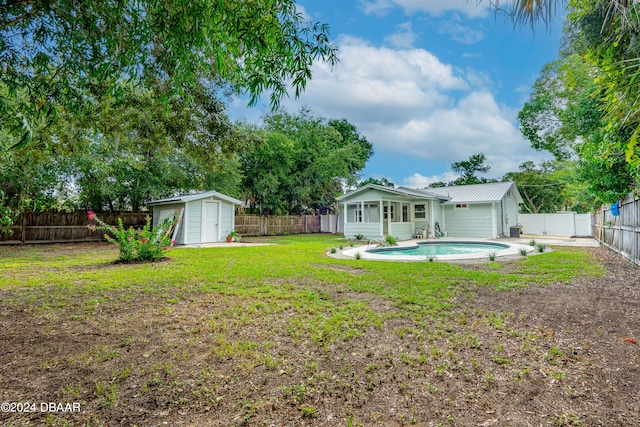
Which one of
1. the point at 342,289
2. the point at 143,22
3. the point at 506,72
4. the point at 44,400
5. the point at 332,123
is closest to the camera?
the point at 44,400

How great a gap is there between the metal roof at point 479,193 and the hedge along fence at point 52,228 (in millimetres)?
17791

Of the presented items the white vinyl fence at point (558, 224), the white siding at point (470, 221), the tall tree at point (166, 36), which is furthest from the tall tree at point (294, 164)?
the tall tree at point (166, 36)

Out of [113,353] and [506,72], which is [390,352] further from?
[506,72]

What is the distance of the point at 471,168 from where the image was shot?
117 ft

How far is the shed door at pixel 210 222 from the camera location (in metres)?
14.4

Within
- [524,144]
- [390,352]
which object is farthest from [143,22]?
[524,144]

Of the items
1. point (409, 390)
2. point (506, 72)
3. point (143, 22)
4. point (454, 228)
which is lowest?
point (409, 390)

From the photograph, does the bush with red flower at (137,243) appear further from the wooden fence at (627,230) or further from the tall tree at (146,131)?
the wooden fence at (627,230)

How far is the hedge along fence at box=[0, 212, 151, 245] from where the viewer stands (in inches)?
503

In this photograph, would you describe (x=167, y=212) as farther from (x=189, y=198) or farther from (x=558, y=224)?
(x=558, y=224)

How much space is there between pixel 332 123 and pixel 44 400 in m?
30.6

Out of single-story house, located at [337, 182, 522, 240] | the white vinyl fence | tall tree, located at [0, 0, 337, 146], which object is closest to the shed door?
single-story house, located at [337, 182, 522, 240]

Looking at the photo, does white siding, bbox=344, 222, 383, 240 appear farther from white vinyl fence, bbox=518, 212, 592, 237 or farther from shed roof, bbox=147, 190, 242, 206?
white vinyl fence, bbox=518, 212, 592, 237

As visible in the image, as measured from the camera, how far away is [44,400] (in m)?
2.13
